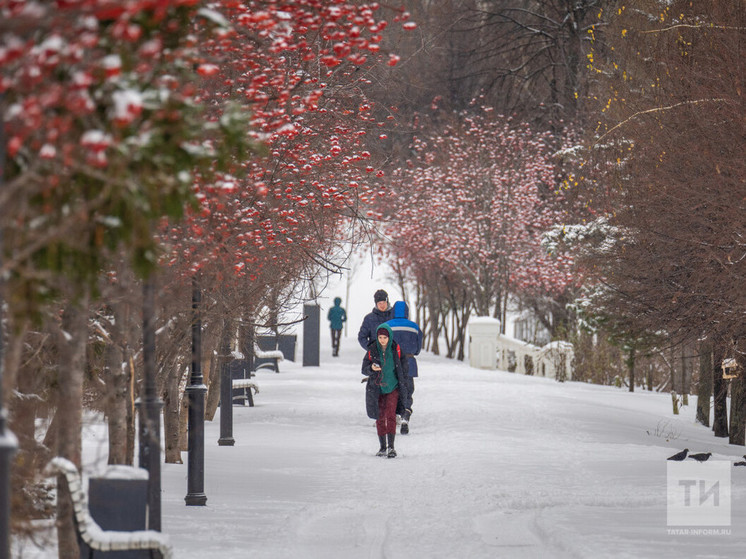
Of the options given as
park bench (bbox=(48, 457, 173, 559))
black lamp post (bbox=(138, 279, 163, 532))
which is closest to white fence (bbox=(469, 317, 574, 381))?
black lamp post (bbox=(138, 279, 163, 532))

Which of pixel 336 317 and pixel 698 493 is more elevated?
pixel 336 317

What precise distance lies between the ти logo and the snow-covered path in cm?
13

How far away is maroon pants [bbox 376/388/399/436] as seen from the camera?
13211mm

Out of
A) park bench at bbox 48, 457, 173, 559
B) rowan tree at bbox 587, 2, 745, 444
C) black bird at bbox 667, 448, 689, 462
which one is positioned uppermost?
rowan tree at bbox 587, 2, 745, 444

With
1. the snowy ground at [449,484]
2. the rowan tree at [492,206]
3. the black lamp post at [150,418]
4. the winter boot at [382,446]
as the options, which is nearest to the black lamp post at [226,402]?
the snowy ground at [449,484]

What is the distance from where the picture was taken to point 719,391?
17.8 meters

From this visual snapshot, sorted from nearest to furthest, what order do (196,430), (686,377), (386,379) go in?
1. (196,430)
2. (386,379)
3. (686,377)

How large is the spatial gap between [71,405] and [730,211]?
695cm

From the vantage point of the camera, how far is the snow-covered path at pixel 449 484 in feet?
26.9

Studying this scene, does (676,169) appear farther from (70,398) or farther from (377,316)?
(70,398)

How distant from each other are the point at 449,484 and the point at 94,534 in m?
5.77

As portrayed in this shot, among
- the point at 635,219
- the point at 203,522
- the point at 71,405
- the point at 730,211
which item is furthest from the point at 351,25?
the point at 635,219

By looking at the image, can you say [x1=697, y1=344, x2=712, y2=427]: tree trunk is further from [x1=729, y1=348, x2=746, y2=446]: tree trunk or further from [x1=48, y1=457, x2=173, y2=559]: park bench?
[x1=48, y1=457, x2=173, y2=559]: park bench

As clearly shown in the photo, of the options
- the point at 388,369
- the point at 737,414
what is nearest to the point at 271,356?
the point at 737,414
